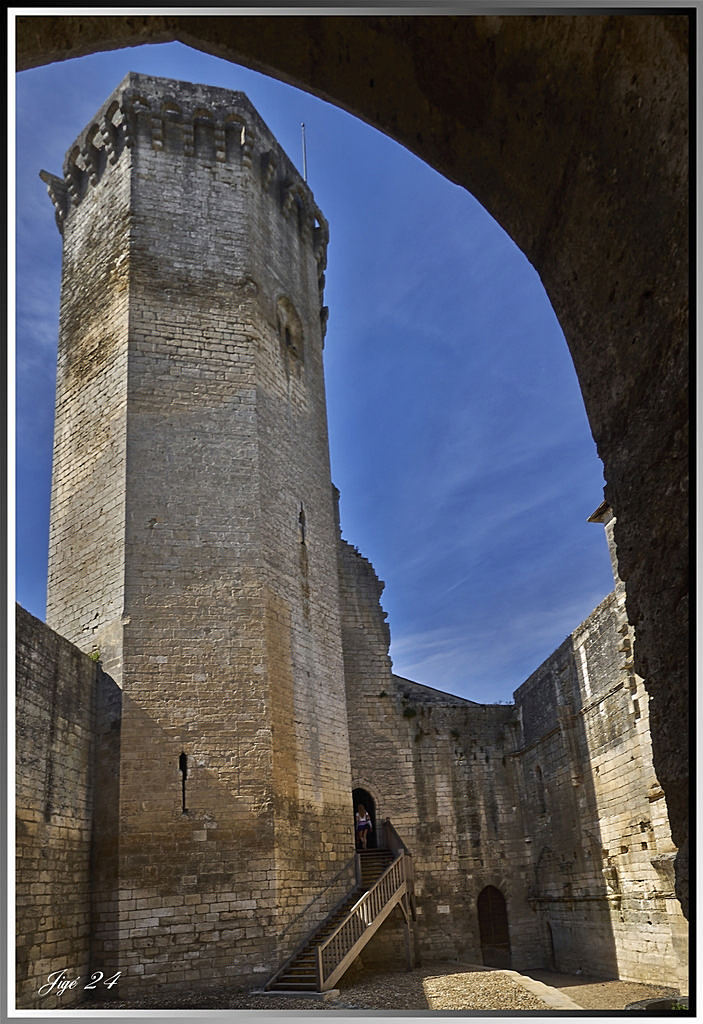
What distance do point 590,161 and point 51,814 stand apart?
9634 millimetres

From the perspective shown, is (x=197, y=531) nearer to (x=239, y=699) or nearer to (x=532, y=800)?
(x=239, y=699)

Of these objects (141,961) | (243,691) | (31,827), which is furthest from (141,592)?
(141,961)

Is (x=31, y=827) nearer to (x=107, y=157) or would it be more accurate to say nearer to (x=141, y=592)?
(x=141, y=592)

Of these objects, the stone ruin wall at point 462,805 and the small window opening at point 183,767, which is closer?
the stone ruin wall at point 462,805

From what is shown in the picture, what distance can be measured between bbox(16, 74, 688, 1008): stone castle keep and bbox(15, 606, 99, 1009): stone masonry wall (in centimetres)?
4

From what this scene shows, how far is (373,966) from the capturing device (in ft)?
46.2

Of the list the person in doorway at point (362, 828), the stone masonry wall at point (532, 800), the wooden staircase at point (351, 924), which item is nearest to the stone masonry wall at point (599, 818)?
the stone masonry wall at point (532, 800)

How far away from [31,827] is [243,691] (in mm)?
3483

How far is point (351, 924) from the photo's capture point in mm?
11852

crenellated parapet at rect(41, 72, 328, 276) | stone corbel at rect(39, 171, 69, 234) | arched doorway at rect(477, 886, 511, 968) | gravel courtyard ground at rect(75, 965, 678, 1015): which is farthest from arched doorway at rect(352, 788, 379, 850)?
stone corbel at rect(39, 171, 69, 234)

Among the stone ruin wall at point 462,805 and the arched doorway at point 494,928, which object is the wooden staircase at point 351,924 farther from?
the arched doorway at point 494,928

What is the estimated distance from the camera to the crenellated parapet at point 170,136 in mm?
14664

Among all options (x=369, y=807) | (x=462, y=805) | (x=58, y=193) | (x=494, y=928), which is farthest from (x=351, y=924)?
(x=58, y=193)

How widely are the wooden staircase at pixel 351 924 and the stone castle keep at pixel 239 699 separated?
0.06 m
